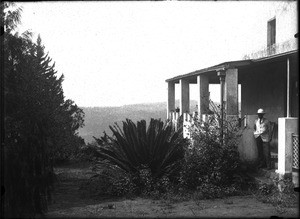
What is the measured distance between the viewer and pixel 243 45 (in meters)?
17.8

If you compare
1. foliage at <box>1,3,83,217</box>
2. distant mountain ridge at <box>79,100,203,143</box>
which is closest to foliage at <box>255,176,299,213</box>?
foliage at <box>1,3,83,217</box>

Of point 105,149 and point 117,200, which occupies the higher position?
point 105,149

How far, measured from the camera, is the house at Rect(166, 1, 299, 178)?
372 inches

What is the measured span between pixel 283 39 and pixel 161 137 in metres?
6.13

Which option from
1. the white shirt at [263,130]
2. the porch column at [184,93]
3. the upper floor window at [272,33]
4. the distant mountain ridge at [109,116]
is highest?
the upper floor window at [272,33]

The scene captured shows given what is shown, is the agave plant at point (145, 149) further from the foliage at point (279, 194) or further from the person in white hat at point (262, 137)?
the foliage at point (279, 194)

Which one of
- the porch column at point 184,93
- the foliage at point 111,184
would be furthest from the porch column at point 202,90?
the foliage at point 111,184

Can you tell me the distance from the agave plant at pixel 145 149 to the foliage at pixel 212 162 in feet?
2.16

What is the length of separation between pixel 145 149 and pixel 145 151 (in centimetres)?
5

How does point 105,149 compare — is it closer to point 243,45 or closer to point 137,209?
point 137,209

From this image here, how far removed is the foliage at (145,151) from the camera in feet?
35.3

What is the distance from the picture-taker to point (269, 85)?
49.9ft

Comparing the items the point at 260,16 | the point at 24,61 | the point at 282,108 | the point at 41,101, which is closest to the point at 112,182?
the point at 41,101

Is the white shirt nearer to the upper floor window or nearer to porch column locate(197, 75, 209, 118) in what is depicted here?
porch column locate(197, 75, 209, 118)
